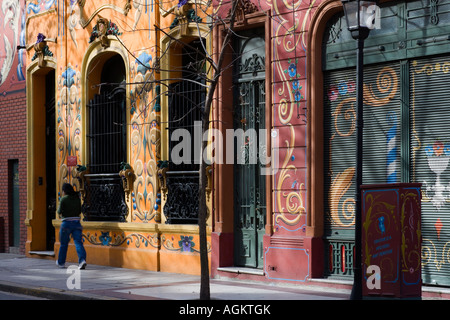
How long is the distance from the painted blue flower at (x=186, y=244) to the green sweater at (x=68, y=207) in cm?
248

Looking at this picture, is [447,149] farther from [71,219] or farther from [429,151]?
[71,219]

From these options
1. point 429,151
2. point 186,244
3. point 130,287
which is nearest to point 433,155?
point 429,151

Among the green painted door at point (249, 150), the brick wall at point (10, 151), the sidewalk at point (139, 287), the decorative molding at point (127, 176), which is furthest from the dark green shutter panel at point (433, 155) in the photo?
the brick wall at point (10, 151)

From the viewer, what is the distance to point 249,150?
14789 millimetres

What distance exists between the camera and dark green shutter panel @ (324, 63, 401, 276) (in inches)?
482

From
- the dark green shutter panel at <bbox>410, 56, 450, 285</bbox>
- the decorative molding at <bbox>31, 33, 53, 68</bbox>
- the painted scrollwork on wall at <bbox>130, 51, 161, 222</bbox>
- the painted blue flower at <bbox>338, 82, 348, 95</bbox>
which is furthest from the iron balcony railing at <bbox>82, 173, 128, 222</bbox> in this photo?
the dark green shutter panel at <bbox>410, 56, 450, 285</bbox>

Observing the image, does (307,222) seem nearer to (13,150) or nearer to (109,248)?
(109,248)

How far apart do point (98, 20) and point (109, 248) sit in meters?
5.19

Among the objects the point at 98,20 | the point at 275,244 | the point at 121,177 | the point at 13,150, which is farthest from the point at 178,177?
the point at 13,150

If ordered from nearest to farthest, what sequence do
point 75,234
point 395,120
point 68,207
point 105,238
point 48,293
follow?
point 395,120
point 48,293
point 68,207
point 75,234
point 105,238

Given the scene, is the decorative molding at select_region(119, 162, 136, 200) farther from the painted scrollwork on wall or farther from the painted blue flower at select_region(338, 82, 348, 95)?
the painted blue flower at select_region(338, 82, 348, 95)

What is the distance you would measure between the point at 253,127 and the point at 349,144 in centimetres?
235

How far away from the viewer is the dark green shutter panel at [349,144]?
40.2 feet

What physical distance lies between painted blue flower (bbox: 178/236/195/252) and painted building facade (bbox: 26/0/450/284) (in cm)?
3
